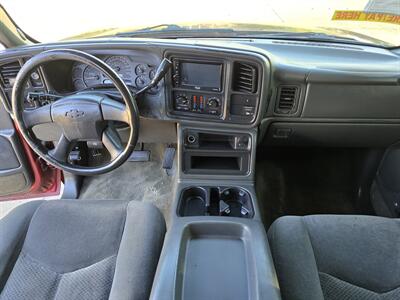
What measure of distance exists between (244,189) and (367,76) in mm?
671

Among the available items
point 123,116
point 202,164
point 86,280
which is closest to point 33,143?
point 123,116

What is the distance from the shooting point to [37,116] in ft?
4.35

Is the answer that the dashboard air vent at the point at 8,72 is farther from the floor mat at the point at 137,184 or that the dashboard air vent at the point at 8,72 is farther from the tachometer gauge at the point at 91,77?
the floor mat at the point at 137,184

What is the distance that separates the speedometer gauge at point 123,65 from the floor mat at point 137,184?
0.82m

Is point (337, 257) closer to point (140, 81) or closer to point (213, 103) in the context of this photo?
point (213, 103)

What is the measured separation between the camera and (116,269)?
3.61 feet

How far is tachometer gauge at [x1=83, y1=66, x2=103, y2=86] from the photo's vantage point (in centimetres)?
144

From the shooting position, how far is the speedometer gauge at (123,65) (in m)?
1.38

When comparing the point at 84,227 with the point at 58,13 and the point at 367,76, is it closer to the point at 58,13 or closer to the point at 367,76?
the point at 367,76

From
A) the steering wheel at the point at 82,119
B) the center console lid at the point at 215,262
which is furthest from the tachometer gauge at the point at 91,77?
the center console lid at the point at 215,262

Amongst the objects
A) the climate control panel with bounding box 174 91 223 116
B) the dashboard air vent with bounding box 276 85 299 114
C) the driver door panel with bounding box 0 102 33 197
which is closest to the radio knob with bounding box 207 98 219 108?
the climate control panel with bounding box 174 91 223 116

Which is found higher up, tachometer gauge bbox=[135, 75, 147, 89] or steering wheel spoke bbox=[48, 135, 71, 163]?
tachometer gauge bbox=[135, 75, 147, 89]

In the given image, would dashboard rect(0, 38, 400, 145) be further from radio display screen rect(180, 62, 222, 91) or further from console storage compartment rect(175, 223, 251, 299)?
console storage compartment rect(175, 223, 251, 299)

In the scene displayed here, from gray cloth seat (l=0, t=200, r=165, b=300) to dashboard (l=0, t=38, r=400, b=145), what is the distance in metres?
0.45
